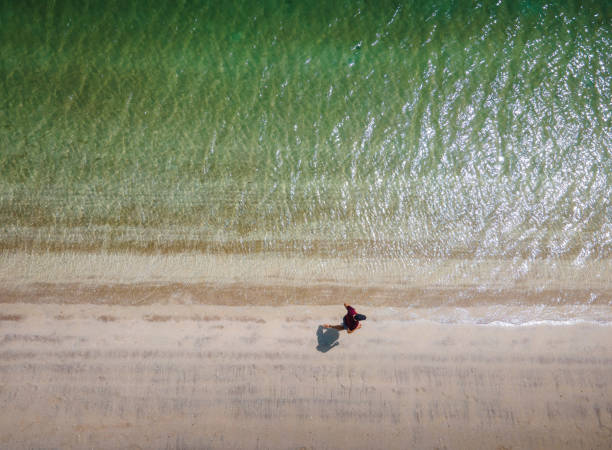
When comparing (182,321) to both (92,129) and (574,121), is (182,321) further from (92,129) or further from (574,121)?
(574,121)

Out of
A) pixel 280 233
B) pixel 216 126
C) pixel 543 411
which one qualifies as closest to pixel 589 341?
pixel 543 411

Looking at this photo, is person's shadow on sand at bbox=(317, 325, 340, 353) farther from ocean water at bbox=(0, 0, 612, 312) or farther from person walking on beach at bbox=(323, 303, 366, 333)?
ocean water at bbox=(0, 0, 612, 312)

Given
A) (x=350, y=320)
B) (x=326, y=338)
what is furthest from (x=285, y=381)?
(x=350, y=320)

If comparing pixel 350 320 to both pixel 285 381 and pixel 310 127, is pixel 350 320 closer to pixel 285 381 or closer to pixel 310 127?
pixel 285 381

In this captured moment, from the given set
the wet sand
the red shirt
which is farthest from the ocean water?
the wet sand

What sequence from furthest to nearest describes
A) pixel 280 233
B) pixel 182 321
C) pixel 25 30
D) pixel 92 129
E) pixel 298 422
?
pixel 25 30
pixel 92 129
pixel 280 233
pixel 182 321
pixel 298 422

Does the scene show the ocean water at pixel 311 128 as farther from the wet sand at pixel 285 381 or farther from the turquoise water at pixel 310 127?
the wet sand at pixel 285 381
